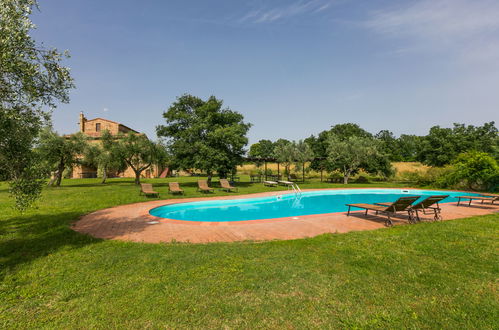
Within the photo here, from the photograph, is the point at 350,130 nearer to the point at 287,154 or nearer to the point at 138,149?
the point at 287,154

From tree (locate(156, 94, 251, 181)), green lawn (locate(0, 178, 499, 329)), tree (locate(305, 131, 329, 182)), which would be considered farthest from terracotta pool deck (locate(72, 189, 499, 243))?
tree (locate(305, 131, 329, 182))

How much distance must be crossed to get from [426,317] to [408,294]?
18.9 inches

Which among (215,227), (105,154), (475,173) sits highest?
(105,154)

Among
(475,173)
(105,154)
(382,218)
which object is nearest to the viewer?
(382,218)

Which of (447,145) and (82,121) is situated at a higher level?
(82,121)

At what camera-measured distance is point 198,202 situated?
13.4 meters

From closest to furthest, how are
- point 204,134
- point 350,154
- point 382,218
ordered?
point 382,218
point 204,134
point 350,154

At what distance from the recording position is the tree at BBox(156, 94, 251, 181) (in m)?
19.4

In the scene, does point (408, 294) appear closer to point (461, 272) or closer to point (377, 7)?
point (461, 272)

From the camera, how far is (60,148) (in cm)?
1908

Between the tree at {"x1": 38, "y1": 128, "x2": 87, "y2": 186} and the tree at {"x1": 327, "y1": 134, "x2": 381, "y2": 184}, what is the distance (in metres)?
25.8

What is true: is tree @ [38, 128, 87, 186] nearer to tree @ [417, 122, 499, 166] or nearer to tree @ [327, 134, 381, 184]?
tree @ [327, 134, 381, 184]

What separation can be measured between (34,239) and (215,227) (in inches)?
182

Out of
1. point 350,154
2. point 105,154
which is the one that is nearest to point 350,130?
point 350,154
